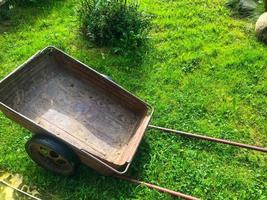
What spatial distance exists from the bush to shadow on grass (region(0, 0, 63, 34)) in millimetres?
1301

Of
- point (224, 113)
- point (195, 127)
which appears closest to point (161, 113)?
point (195, 127)

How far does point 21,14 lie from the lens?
8797 mm

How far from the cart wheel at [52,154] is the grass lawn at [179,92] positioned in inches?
7.1

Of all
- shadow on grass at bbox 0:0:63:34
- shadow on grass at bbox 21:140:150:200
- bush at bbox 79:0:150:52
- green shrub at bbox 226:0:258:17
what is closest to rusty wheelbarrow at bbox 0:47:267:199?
shadow on grass at bbox 21:140:150:200

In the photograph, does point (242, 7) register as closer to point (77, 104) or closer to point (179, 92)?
point (179, 92)

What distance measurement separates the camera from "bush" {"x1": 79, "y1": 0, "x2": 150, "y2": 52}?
7.70 m

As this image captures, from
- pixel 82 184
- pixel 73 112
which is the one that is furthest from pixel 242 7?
pixel 82 184

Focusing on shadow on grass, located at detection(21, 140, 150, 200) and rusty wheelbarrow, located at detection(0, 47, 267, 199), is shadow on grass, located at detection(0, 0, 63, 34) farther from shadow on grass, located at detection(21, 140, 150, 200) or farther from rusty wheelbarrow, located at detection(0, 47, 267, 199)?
shadow on grass, located at detection(21, 140, 150, 200)

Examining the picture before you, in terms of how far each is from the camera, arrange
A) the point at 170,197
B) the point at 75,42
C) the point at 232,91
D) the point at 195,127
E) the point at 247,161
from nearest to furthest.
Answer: the point at 170,197
the point at 247,161
the point at 195,127
the point at 232,91
the point at 75,42

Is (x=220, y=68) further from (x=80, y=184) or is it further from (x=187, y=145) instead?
(x=80, y=184)

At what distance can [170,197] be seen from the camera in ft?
18.0

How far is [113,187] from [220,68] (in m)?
3.26

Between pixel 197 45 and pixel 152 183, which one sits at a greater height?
pixel 197 45

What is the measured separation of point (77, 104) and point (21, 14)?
3.59 metres
